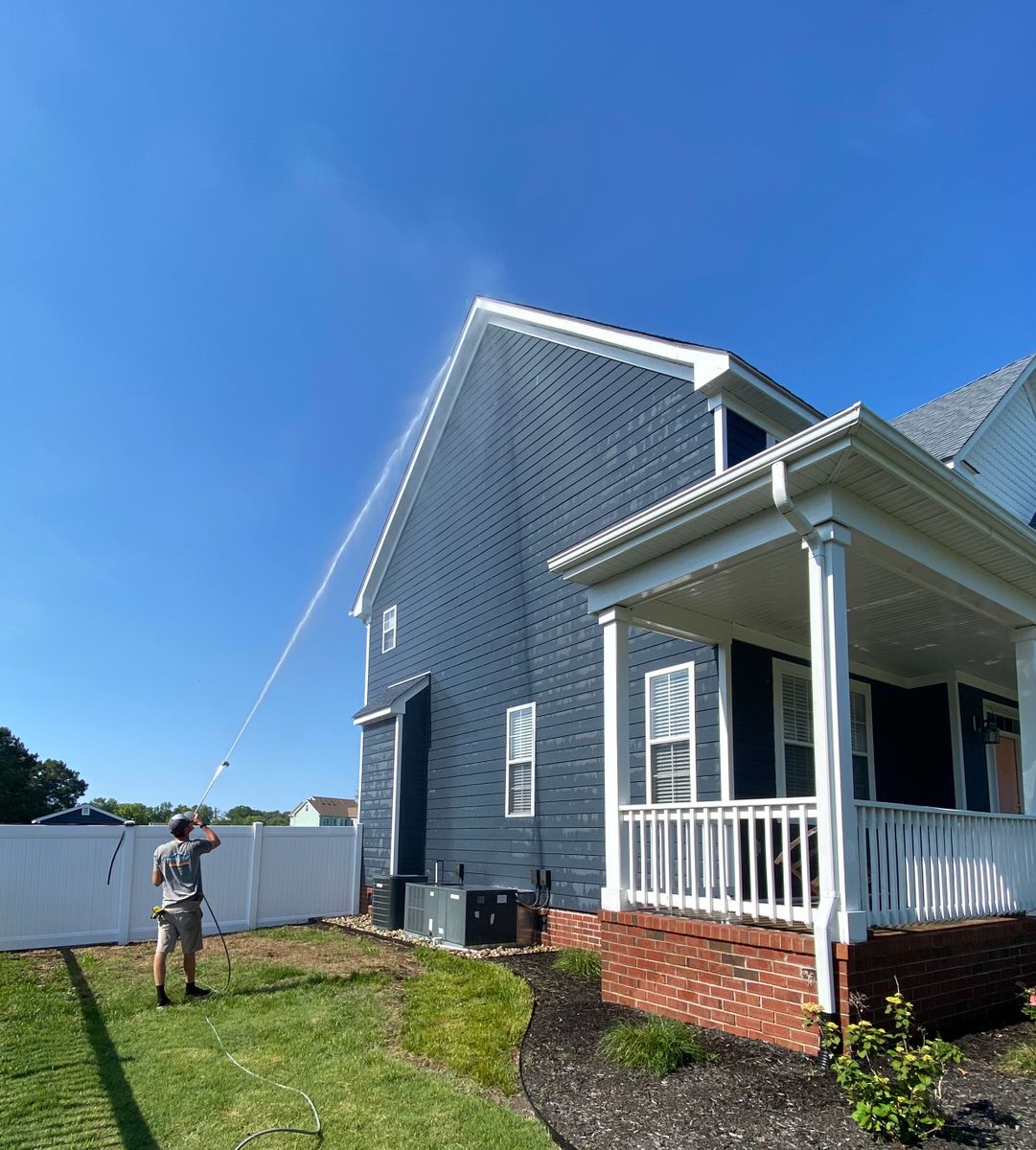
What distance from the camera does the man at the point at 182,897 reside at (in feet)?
24.2

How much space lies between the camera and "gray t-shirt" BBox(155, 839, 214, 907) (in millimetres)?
7547

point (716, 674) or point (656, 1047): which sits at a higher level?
point (716, 674)

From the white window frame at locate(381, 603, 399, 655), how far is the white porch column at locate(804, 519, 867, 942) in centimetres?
1157

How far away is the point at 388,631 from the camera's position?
1673 cm

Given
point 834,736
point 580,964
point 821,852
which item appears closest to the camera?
point 821,852

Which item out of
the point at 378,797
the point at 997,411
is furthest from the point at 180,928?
the point at 997,411

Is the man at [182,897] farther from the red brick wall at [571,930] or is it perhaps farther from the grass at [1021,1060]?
the grass at [1021,1060]

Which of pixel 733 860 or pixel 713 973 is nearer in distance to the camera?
pixel 713 973

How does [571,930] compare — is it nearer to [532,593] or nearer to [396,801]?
[532,593]

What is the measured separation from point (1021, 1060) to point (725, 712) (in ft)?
12.8

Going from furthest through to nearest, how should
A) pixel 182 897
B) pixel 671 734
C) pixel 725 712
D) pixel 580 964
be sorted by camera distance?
pixel 671 734
pixel 725 712
pixel 580 964
pixel 182 897

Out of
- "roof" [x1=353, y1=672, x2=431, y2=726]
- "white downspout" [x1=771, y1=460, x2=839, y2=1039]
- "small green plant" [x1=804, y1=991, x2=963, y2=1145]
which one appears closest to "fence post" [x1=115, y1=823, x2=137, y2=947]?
"roof" [x1=353, y1=672, x2=431, y2=726]

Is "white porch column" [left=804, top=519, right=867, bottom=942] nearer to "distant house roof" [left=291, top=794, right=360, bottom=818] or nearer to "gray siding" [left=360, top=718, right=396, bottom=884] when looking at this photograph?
"gray siding" [left=360, top=718, right=396, bottom=884]

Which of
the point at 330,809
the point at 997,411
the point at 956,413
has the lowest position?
the point at 330,809
